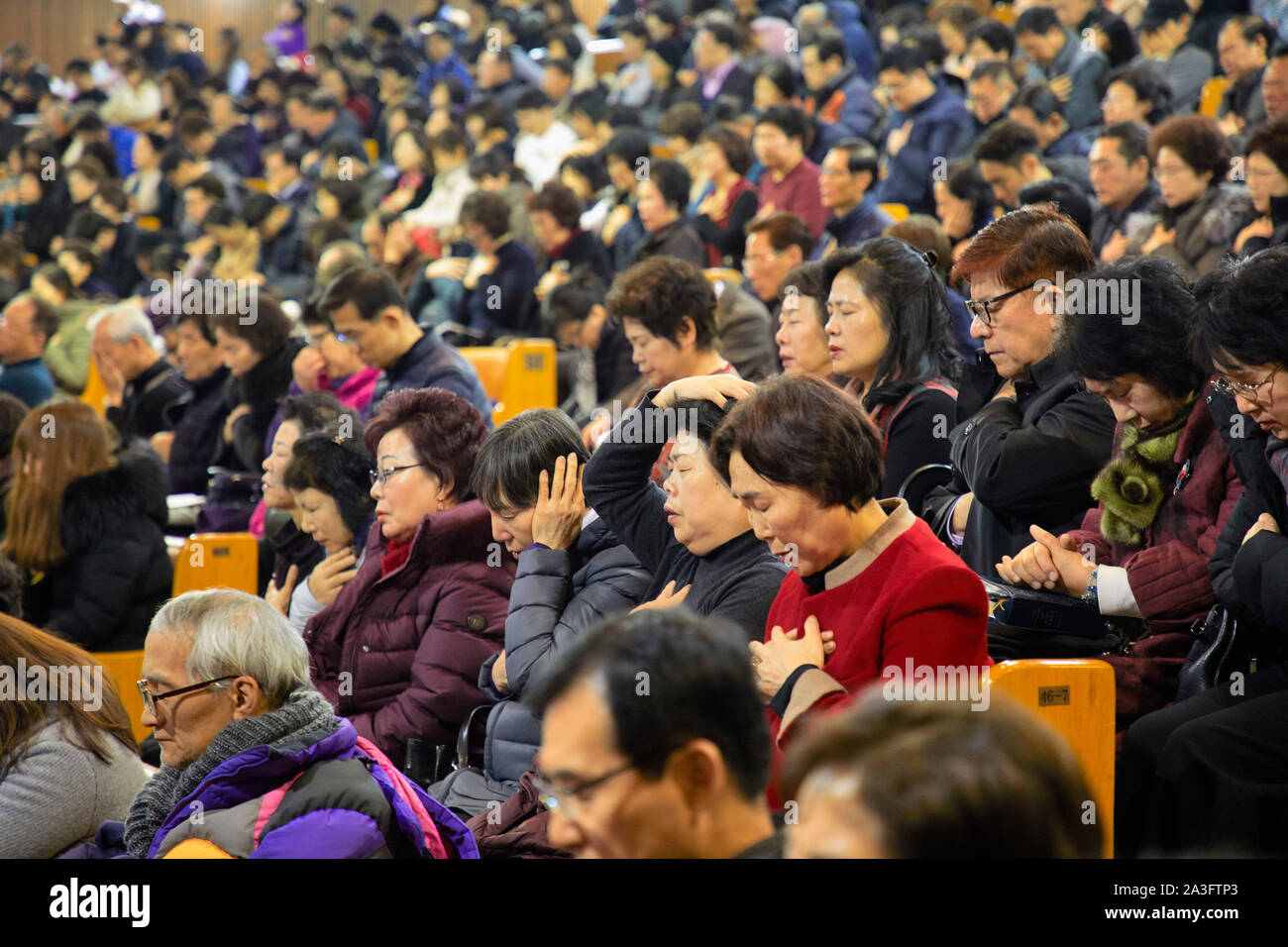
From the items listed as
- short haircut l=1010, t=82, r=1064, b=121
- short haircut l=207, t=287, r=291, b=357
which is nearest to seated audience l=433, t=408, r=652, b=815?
short haircut l=207, t=287, r=291, b=357

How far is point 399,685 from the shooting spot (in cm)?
298

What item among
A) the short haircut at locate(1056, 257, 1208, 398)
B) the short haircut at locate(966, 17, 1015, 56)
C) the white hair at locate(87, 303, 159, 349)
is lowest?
the short haircut at locate(1056, 257, 1208, 398)

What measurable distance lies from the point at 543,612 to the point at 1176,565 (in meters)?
1.11

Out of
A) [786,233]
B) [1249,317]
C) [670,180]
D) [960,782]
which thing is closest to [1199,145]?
[786,233]

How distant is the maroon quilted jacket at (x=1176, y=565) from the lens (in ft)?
7.66

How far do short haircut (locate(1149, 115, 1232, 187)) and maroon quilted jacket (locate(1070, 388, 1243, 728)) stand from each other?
2309mm

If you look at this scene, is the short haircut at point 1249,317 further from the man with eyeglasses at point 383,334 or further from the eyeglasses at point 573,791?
the man with eyeglasses at point 383,334

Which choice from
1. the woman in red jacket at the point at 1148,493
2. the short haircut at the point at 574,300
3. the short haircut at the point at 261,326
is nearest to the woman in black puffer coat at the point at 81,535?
the short haircut at the point at 261,326

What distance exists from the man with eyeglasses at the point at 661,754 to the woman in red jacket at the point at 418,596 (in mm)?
1575

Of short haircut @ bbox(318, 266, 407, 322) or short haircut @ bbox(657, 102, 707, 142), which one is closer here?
short haircut @ bbox(318, 266, 407, 322)

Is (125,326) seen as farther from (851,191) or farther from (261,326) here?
(851,191)

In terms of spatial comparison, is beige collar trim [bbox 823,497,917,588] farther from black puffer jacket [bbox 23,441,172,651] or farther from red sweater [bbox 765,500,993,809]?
black puffer jacket [bbox 23,441,172,651]

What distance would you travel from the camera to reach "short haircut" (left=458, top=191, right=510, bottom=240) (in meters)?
6.20
